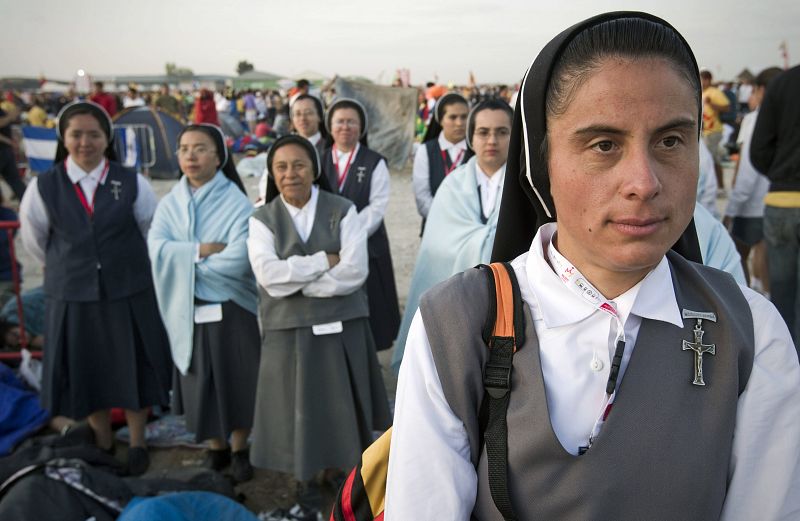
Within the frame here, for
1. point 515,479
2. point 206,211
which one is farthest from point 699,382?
point 206,211

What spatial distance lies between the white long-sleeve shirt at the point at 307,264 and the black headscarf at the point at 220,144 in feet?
2.32

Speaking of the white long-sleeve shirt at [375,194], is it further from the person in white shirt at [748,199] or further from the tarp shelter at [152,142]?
the tarp shelter at [152,142]

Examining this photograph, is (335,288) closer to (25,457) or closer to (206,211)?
(206,211)

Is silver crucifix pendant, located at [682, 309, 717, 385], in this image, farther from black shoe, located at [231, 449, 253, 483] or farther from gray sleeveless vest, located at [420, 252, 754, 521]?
black shoe, located at [231, 449, 253, 483]

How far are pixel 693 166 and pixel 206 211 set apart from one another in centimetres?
338

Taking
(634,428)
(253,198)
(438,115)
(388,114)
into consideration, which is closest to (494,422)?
(634,428)

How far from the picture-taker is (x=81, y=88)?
54.4 feet

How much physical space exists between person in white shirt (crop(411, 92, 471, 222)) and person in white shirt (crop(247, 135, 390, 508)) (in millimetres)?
1994

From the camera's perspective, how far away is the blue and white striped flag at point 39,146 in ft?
42.5

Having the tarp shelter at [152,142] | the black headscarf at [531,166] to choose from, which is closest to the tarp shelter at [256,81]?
the tarp shelter at [152,142]

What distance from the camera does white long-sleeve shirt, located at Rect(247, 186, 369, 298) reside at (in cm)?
348

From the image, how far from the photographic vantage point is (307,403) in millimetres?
3551

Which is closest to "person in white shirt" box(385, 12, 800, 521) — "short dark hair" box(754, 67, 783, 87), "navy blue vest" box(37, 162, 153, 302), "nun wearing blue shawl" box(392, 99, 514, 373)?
"nun wearing blue shawl" box(392, 99, 514, 373)

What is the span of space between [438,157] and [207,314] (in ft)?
8.94
